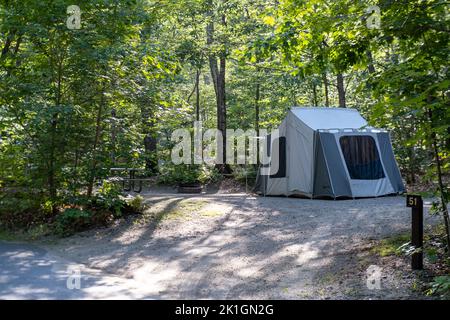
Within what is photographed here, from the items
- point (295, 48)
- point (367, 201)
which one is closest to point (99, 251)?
point (295, 48)

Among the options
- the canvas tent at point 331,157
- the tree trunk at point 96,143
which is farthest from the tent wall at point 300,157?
the tree trunk at point 96,143

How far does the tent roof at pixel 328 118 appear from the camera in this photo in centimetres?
1323

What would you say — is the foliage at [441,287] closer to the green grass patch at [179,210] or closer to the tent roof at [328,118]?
the green grass patch at [179,210]

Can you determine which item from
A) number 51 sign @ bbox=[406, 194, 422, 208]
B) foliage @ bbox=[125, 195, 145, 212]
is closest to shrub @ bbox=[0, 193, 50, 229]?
foliage @ bbox=[125, 195, 145, 212]

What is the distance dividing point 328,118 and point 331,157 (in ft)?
4.74

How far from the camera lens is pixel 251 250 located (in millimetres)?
7621

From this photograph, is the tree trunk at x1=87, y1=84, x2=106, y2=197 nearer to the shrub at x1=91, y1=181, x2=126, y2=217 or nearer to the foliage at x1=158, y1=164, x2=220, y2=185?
the shrub at x1=91, y1=181, x2=126, y2=217

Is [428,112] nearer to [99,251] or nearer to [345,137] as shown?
[99,251]

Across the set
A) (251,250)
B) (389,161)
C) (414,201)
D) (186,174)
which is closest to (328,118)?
(389,161)

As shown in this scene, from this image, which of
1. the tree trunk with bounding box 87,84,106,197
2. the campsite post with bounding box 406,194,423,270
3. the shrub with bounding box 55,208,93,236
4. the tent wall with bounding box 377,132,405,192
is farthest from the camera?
the tent wall with bounding box 377,132,405,192

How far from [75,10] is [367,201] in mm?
8093

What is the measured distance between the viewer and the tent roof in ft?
43.4

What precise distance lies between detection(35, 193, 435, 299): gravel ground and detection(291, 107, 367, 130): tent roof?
245cm

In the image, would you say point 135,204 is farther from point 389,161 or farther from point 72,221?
point 389,161
